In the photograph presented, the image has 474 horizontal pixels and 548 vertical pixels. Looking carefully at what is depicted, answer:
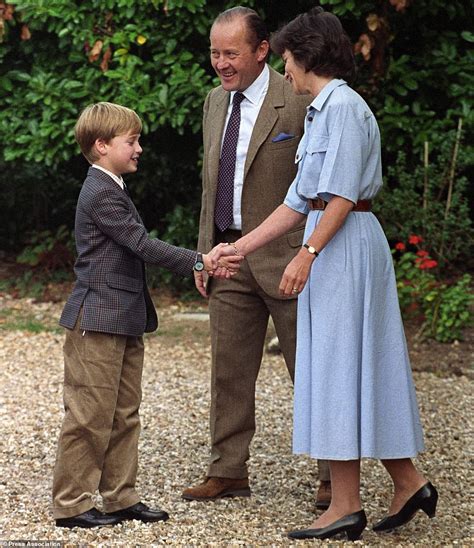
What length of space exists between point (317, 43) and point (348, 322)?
941 mm

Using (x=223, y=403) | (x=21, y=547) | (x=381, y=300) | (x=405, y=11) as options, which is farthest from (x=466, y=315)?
(x=21, y=547)

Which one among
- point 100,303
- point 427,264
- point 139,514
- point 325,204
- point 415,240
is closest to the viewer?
point 325,204

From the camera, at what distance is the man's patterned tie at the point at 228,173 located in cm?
464

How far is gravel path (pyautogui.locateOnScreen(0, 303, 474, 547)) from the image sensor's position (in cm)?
416

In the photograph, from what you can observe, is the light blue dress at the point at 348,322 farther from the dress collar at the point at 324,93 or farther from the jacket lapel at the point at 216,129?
the jacket lapel at the point at 216,129

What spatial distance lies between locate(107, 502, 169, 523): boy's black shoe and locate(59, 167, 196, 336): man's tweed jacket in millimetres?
656

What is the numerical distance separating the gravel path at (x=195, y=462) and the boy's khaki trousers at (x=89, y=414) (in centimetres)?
14

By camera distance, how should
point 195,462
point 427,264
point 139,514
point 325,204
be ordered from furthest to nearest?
1. point 427,264
2. point 195,462
3. point 139,514
4. point 325,204

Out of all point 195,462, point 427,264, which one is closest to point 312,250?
point 195,462

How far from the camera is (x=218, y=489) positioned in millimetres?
4719

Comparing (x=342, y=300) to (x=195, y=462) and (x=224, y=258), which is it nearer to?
(x=224, y=258)

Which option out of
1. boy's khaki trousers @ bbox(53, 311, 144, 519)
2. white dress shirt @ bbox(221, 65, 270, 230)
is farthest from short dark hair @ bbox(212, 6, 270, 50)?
boy's khaki trousers @ bbox(53, 311, 144, 519)

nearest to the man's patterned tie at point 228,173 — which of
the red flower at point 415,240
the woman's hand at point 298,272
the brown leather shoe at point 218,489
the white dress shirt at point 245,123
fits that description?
the white dress shirt at point 245,123

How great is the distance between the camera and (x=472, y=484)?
4.95 meters
